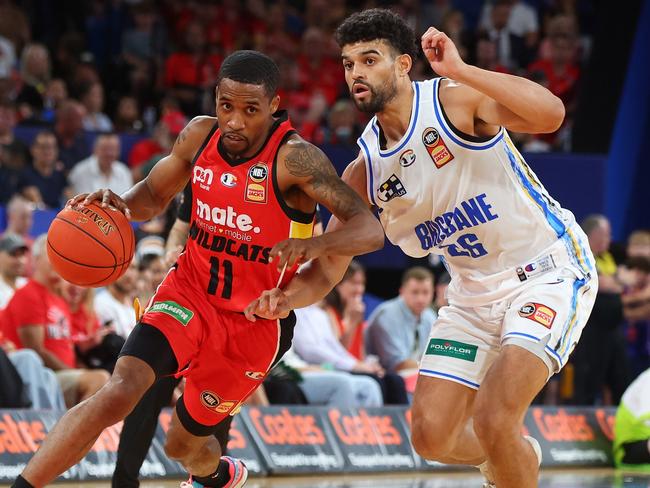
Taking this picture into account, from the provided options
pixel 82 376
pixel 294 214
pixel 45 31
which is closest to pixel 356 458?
pixel 82 376

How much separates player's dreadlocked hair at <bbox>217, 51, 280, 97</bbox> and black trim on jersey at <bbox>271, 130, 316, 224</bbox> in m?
0.23

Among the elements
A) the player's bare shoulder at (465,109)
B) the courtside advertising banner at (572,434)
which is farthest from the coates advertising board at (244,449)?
the player's bare shoulder at (465,109)

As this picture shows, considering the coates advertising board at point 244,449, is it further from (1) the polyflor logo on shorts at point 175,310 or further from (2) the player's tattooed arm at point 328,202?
(2) the player's tattooed arm at point 328,202

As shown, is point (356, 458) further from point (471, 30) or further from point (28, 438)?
point (471, 30)

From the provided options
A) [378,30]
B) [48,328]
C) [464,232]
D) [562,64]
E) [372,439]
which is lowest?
[372,439]

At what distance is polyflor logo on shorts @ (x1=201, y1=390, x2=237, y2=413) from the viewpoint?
5.80 metres

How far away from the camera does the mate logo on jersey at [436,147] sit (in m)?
5.59

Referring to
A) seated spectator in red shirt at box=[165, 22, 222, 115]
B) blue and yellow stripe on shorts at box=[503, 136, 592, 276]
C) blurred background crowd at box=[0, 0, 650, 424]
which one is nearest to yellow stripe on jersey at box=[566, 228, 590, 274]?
blue and yellow stripe on shorts at box=[503, 136, 592, 276]

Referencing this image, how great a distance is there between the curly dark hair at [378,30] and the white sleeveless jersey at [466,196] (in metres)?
0.24

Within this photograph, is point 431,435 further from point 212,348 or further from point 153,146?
point 153,146

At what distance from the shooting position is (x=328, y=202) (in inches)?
217

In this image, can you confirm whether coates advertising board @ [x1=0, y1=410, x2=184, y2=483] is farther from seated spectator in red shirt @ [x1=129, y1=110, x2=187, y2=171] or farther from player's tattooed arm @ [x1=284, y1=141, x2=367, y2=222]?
seated spectator in red shirt @ [x1=129, y1=110, x2=187, y2=171]

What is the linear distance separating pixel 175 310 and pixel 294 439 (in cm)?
388

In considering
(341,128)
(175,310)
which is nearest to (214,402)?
(175,310)
